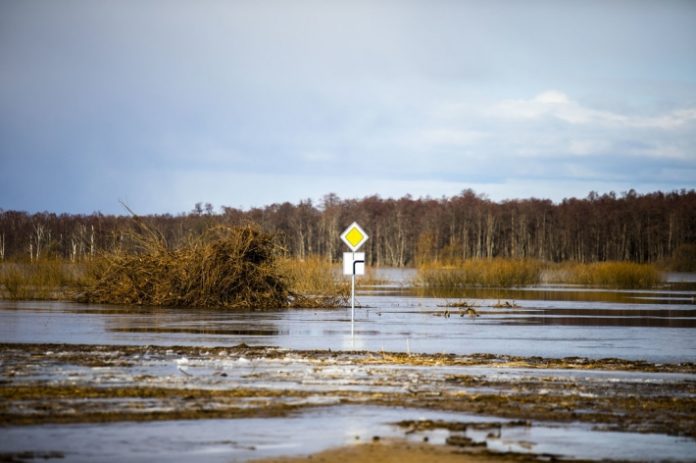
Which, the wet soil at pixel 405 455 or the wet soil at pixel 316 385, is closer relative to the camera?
the wet soil at pixel 405 455

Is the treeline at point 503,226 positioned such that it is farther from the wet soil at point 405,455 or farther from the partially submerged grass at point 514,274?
the wet soil at point 405,455

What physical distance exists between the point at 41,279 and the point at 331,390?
33.8 metres

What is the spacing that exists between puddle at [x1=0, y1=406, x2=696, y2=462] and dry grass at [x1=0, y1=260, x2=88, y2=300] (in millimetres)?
32634

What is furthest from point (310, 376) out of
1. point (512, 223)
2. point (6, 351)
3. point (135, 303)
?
point (512, 223)

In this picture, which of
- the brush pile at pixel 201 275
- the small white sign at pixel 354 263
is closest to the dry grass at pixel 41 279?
the brush pile at pixel 201 275

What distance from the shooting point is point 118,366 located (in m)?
17.2

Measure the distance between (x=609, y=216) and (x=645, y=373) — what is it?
155m

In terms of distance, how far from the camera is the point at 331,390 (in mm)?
14648

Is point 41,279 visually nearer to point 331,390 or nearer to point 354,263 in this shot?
point 354,263

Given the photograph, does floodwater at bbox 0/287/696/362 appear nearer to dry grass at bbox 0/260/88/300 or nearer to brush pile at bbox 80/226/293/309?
brush pile at bbox 80/226/293/309

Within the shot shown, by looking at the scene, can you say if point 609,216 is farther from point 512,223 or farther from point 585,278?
point 585,278

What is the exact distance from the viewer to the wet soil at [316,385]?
41.2ft

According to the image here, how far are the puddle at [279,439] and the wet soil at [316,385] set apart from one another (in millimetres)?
495

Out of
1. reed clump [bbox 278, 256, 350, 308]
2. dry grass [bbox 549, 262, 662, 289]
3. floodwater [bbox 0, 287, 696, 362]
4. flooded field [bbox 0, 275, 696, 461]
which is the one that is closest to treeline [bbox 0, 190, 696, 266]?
dry grass [bbox 549, 262, 662, 289]
